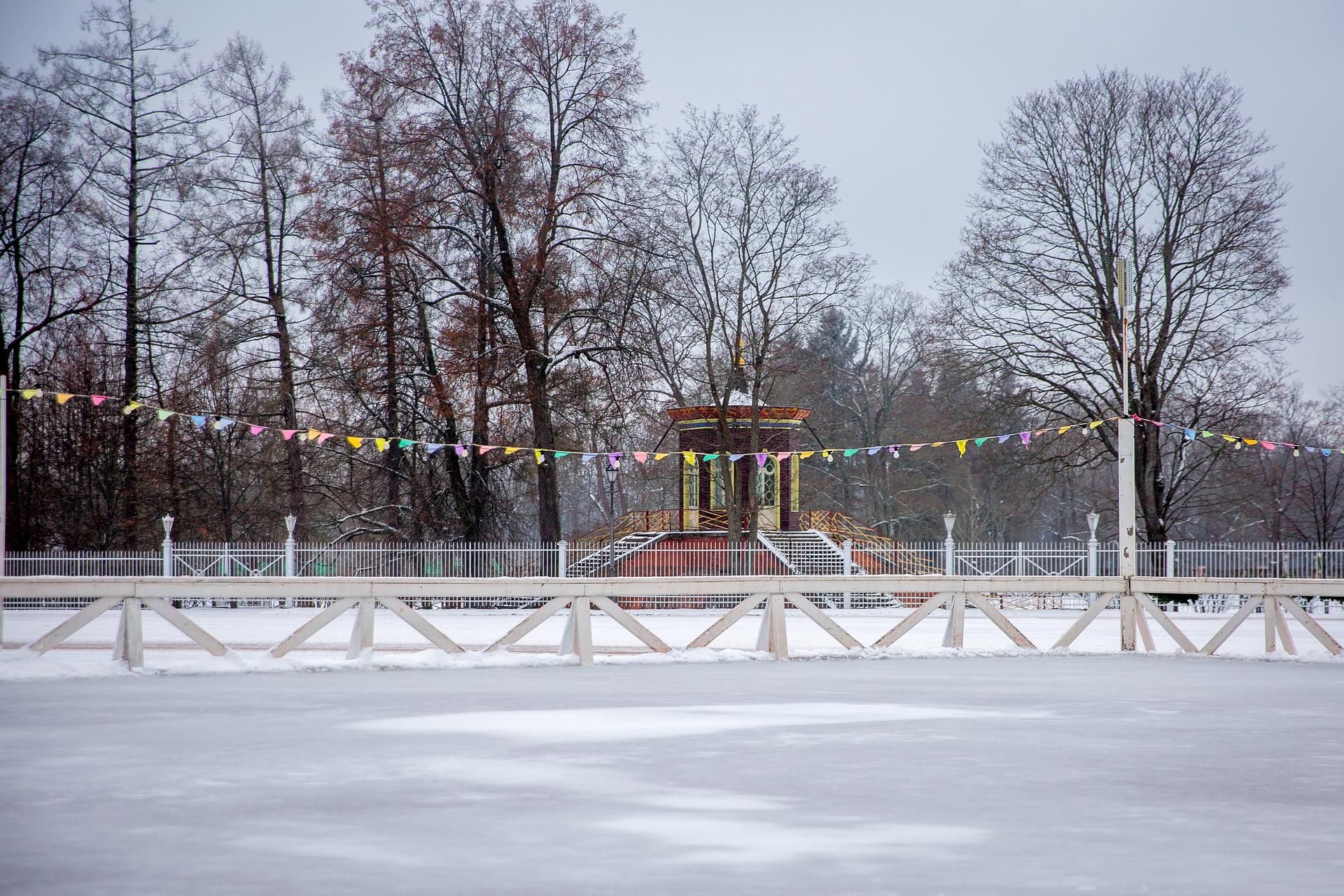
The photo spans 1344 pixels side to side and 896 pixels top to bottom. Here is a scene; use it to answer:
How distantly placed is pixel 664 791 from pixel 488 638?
624 inches

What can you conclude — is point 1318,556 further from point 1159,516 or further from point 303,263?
point 303,263

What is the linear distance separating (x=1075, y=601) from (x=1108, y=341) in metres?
7.26

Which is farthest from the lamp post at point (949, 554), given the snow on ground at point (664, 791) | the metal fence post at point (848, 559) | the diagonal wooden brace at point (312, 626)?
the snow on ground at point (664, 791)

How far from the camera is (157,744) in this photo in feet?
27.2

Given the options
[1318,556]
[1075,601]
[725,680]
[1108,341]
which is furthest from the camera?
[1075,601]

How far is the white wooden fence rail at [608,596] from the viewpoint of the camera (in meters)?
13.9

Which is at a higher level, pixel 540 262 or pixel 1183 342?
pixel 540 262

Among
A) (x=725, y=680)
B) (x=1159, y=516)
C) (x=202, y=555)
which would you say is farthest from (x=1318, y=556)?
(x=202, y=555)

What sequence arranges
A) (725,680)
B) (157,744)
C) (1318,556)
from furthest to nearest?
1. (1318,556)
2. (725,680)
3. (157,744)

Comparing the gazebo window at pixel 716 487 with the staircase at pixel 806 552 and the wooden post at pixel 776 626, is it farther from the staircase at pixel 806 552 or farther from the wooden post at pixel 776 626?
the wooden post at pixel 776 626

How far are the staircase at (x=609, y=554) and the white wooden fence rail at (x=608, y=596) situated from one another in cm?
1828

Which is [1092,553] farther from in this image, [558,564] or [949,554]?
[558,564]

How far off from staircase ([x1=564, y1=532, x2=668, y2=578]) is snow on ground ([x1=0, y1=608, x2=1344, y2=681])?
3.44 meters

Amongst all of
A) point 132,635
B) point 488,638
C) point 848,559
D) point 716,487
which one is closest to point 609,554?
point 716,487
